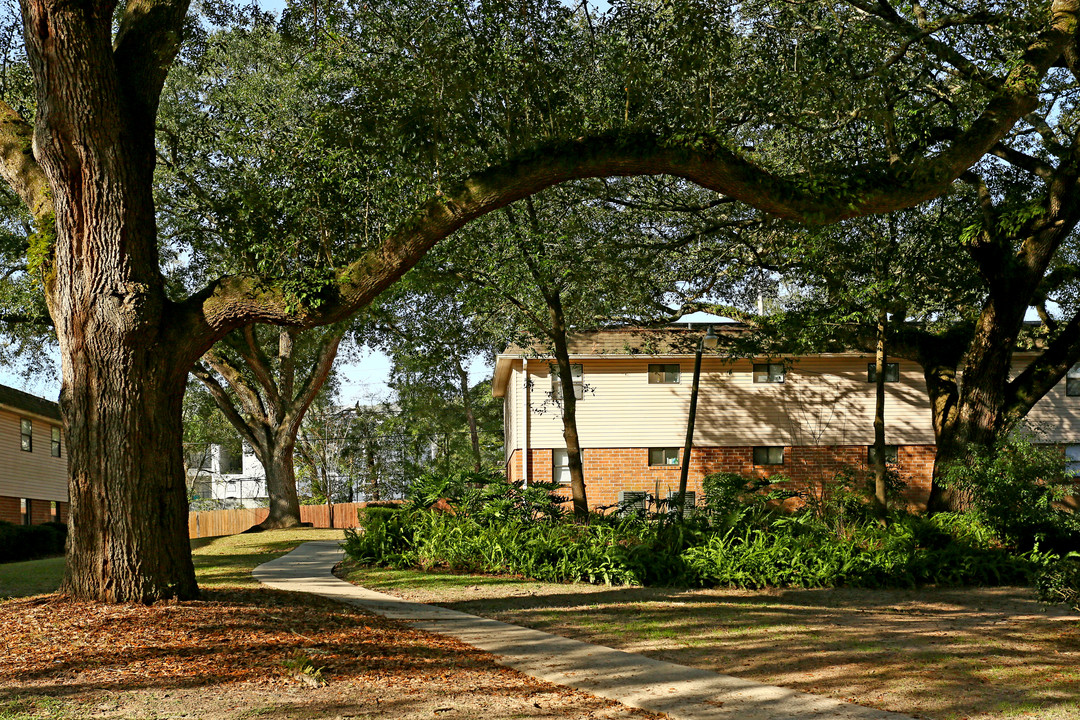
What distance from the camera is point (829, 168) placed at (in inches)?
450

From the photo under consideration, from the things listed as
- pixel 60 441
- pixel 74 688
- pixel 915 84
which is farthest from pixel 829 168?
pixel 60 441

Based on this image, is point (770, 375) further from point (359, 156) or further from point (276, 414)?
point (359, 156)

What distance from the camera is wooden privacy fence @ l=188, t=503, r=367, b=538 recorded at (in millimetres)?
39531

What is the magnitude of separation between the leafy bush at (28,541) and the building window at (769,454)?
18.4m

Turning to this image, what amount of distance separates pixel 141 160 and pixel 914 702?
7932mm

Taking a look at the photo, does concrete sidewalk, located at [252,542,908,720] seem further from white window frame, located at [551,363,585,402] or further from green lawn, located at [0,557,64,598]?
white window frame, located at [551,363,585,402]

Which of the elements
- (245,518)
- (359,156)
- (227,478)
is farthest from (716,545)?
(227,478)

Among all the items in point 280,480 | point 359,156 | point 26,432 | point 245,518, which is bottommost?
point 245,518

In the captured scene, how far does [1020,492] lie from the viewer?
42.1ft

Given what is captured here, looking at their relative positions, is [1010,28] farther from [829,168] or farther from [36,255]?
[36,255]

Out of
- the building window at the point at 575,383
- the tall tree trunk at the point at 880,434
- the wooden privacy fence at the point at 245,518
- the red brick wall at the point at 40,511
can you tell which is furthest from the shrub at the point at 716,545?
the wooden privacy fence at the point at 245,518

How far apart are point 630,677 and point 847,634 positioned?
9.33 ft

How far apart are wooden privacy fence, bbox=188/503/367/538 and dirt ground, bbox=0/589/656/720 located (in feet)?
105

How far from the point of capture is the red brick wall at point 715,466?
1021 inches
